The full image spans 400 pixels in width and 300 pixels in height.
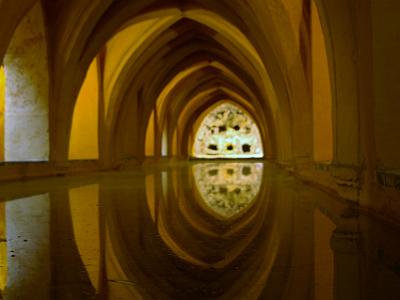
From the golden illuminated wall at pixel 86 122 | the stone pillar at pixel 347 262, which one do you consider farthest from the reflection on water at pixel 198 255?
the golden illuminated wall at pixel 86 122

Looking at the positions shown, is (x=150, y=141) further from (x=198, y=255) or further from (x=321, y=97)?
(x=198, y=255)

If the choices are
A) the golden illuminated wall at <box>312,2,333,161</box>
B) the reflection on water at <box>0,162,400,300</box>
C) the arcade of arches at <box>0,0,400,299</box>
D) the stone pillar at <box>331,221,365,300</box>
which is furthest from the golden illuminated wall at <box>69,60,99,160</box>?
the stone pillar at <box>331,221,365,300</box>

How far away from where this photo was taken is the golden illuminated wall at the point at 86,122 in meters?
12.1

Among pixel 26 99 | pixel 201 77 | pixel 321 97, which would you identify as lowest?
pixel 321 97

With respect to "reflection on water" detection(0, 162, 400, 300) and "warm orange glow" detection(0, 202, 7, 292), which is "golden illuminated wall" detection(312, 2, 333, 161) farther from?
"warm orange glow" detection(0, 202, 7, 292)

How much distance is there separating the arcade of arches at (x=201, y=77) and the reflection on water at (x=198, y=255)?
0.18m

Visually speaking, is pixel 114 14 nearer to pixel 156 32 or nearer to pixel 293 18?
pixel 156 32

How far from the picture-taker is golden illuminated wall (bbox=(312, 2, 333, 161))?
5840mm

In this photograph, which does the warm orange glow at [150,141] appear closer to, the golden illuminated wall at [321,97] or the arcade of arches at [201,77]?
the arcade of arches at [201,77]

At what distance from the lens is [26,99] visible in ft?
29.1

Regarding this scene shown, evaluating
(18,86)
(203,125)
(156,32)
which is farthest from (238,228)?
(203,125)

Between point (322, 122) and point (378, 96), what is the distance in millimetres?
3141

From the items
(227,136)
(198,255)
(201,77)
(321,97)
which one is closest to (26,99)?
(321,97)

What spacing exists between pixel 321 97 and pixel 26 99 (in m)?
5.82
